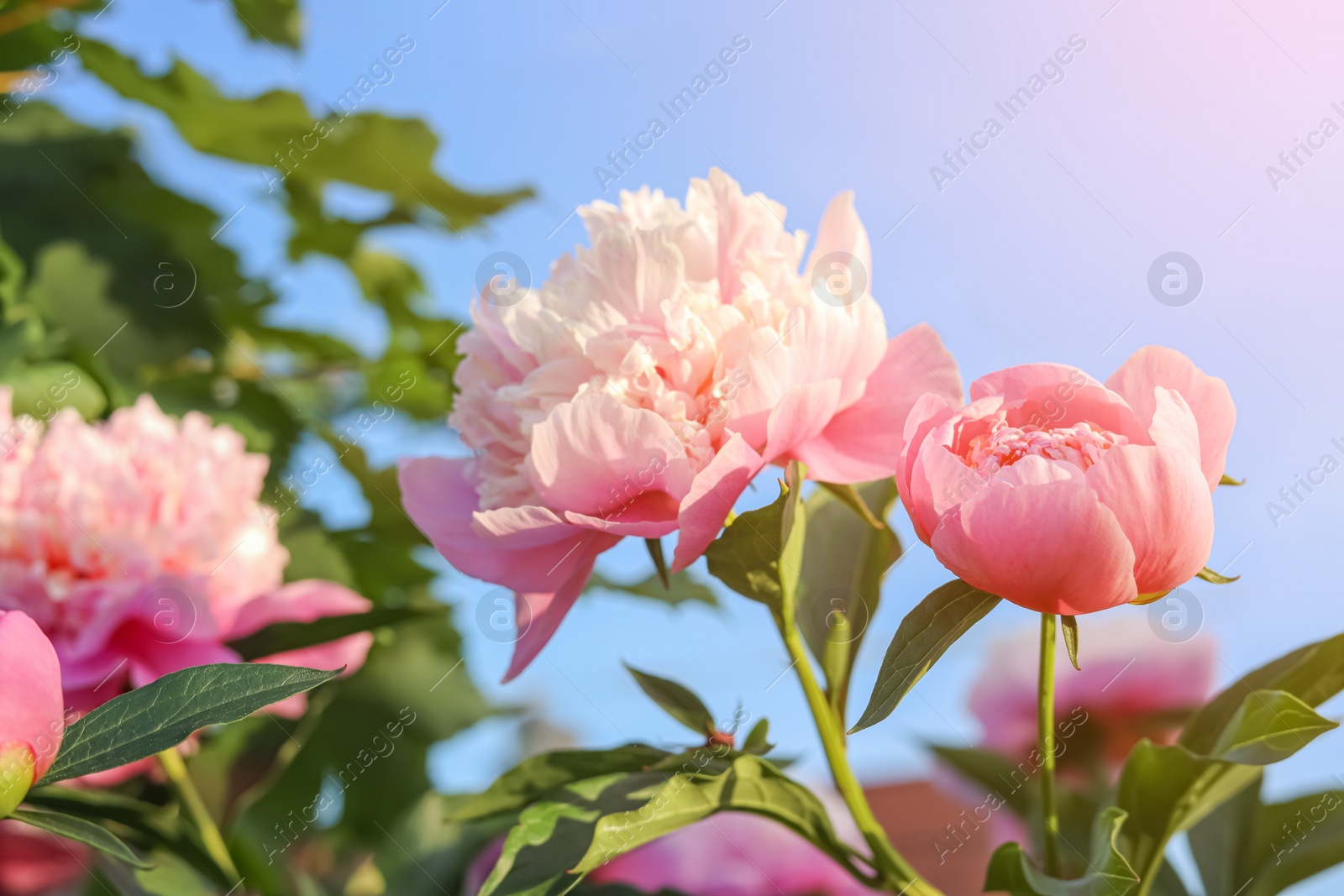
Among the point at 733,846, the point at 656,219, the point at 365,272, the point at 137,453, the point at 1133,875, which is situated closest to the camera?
the point at 1133,875

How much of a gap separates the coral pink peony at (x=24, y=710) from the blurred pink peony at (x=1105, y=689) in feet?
1.81

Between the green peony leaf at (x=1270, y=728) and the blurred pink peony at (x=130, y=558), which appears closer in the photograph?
the green peony leaf at (x=1270, y=728)

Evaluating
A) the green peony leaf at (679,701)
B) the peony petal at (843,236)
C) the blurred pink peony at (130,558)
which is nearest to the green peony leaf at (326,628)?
the blurred pink peony at (130,558)

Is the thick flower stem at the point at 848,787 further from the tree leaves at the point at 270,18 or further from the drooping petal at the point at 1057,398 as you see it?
the tree leaves at the point at 270,18

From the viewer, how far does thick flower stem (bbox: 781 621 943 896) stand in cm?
41

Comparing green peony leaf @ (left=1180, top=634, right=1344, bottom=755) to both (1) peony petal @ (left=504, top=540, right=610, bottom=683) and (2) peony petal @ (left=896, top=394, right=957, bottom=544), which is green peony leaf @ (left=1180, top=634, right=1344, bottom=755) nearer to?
(2) peony petal @ (left=896, top=394, right=957, bottom=544)

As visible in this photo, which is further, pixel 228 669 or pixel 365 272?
pixel 365 272

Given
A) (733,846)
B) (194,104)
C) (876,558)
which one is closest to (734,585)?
(876,558)

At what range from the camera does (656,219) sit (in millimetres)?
457

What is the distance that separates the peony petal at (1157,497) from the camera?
1.04 feet

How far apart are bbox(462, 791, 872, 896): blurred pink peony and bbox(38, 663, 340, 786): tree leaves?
1.40 feet

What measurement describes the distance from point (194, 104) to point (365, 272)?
23 centimetres

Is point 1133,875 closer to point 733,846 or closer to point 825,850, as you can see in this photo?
point 825,850

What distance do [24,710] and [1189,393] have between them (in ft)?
1.36
